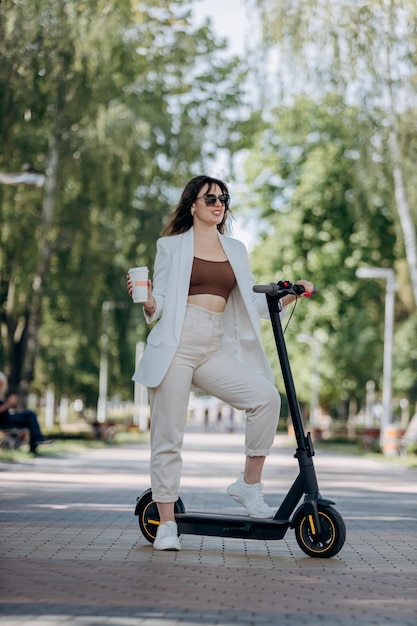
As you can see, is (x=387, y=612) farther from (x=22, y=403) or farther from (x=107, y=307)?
(x=107, y=307)

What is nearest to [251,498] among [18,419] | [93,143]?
[18,419]

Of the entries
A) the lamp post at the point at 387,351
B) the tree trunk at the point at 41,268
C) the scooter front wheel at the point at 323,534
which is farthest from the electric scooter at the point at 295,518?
the lamp post at the point at 387,351

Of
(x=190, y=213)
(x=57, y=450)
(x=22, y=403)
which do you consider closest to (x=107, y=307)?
(x=22, y=403)

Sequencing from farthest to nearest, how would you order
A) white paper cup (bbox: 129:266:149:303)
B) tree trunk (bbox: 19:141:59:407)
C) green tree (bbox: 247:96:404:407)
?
green tree (bbox: 247:96:404:407)
tree trunk (bbox: 19:141:59:407)
white paper cup (bbox: 129:266:149:303)

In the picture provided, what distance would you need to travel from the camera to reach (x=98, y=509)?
457 inches

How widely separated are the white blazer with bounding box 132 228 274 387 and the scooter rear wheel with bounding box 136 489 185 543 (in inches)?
28.9

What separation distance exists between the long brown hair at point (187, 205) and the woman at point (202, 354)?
0.09ft

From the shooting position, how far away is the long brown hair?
848cm

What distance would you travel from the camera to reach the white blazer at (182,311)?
322 inches

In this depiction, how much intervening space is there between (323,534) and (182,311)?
1510mm

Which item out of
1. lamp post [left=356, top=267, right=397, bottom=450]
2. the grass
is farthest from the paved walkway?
lamp post [left=356, top=267, right=397, bottom=450]

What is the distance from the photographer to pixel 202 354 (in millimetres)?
8250

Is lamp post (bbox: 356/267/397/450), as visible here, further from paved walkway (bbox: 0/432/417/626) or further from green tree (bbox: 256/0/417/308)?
paved walkway (bbox: 0/432/417/626)

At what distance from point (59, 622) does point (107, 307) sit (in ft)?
96.0
